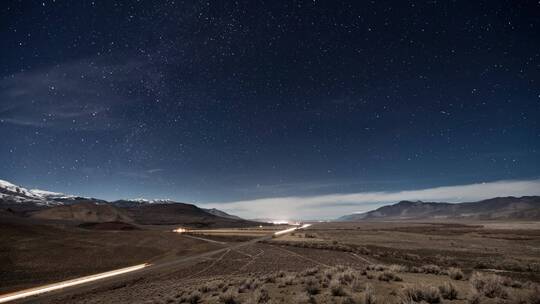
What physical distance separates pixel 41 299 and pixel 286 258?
76.1 feet

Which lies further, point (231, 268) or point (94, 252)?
point (94, 252)

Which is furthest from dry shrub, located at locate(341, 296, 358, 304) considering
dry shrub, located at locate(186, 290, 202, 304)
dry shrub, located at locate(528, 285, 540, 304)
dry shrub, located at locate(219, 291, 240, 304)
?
dry shrub, located at locate(186, 290, 202, 304)

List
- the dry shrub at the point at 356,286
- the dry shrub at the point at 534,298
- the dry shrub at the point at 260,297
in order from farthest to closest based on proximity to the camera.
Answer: the dry shrub at the point at 356,286 → the dry shrub at the point at 260,297 → the dry shrub at the point at 534,298

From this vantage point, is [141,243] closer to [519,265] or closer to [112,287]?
[112,287]

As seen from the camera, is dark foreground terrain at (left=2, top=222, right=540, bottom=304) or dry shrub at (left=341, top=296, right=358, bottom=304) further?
dark foreground terrain at (left=2, top=222, right=540, bottom=304)

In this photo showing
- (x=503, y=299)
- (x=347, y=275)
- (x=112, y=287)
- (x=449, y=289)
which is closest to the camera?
(x=503, y=299)

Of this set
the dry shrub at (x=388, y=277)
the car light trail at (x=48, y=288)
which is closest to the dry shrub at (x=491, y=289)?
the dry shrub at (x=388, y=277)

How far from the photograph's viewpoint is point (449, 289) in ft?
42.9

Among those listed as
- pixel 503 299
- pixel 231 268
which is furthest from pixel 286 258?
pixel 503 299

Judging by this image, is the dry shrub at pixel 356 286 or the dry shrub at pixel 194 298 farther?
the dry shrub at pixel 194 298

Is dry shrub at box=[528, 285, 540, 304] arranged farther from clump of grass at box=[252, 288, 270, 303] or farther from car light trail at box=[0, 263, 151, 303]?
car light trail at box=[0, 263, 151, 303]

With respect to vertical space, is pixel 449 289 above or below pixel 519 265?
above

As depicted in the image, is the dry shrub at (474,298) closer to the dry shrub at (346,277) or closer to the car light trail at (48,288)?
the dry shrub at (346,277)

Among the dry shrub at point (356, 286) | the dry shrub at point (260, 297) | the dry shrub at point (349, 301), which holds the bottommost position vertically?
the dry shrub at point (260, 297)
